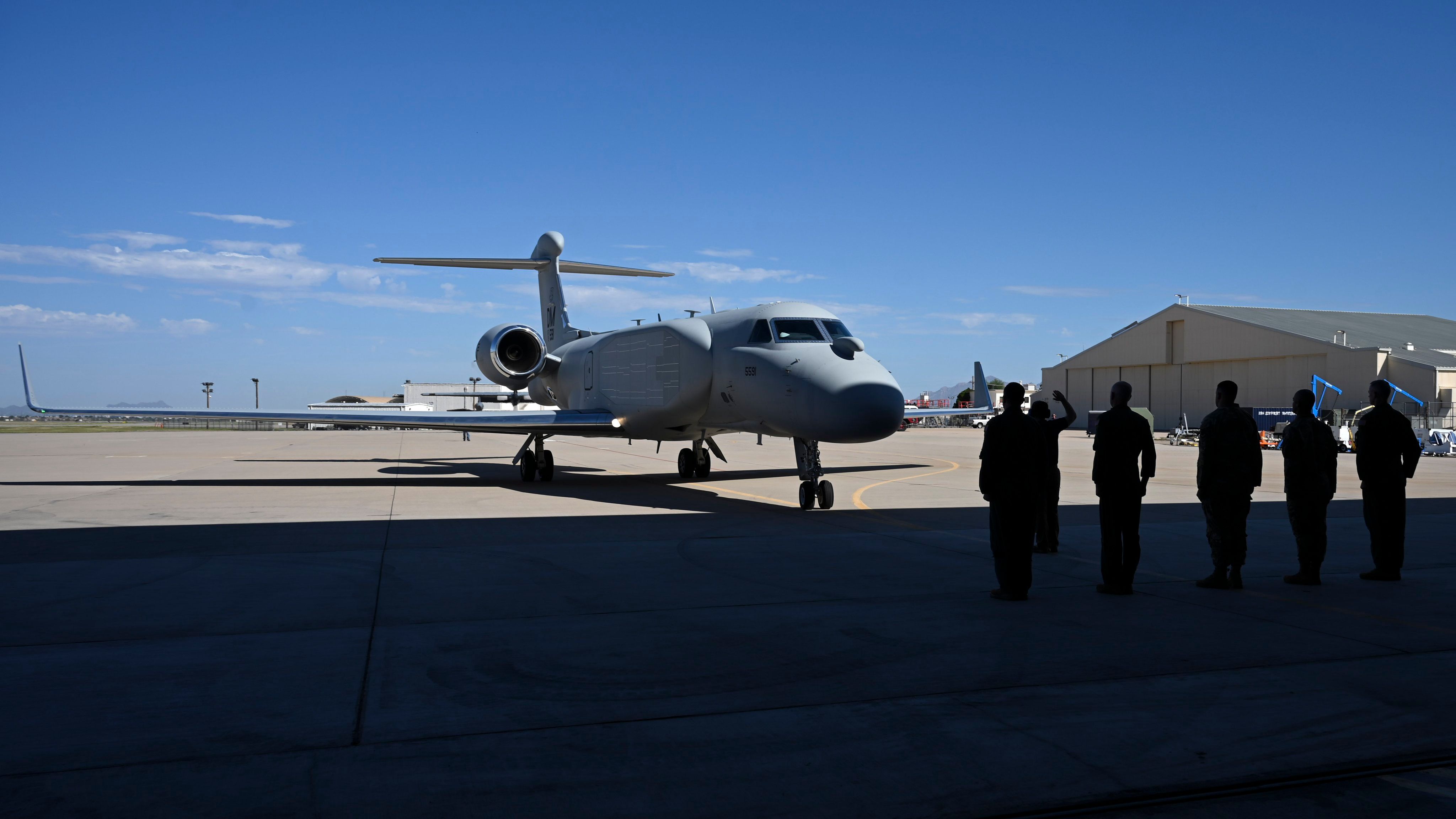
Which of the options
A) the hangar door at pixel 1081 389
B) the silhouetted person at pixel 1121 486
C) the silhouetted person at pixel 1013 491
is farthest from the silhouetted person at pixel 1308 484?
the hangar door at pixel 1081 389

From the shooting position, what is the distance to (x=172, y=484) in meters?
17.9

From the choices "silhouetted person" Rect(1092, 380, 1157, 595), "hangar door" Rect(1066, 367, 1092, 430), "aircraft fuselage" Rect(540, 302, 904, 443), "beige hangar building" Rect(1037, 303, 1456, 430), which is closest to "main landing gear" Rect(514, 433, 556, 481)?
"aircraft fuselage" Rect(540, 302, 904, 443)

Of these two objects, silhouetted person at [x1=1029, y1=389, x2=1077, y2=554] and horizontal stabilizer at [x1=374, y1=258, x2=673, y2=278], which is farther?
horizontal stabilizer at [x1=374, y1=258, x2=673, y2=278]

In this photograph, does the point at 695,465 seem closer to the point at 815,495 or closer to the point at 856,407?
the point at 815,495

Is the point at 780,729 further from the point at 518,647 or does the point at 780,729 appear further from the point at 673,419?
the point at 673,419

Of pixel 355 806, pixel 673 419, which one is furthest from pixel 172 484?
A: pixel 355 806

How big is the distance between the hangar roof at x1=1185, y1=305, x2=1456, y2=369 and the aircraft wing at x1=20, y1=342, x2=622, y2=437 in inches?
1933

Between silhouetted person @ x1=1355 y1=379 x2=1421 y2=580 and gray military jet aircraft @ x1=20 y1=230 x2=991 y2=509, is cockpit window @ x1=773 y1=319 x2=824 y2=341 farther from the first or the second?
silhouetted person @ x1=1355 y1=379 x2=1421 y2=580

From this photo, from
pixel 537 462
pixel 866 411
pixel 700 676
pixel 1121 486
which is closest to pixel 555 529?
pixel 866 411

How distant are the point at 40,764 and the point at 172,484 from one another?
53.1ft

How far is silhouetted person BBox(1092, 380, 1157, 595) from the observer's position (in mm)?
7207

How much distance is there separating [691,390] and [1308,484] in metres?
9.52

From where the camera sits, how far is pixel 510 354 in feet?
71.4

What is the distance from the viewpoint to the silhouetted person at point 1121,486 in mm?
7207
